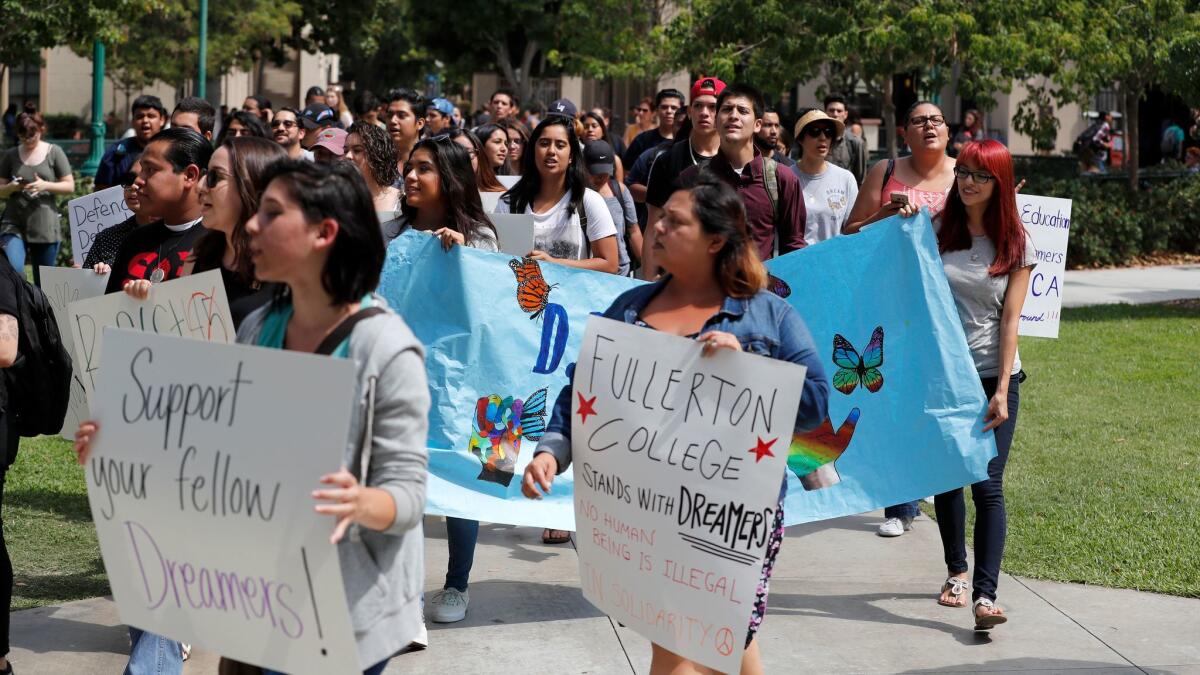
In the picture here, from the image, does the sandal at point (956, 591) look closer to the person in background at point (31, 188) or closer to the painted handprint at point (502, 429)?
the painted handprint at point (502, 429)

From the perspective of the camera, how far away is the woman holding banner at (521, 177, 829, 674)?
13.8 ft

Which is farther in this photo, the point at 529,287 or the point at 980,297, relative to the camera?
the point at 529,287

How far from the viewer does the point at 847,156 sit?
38.8 feet

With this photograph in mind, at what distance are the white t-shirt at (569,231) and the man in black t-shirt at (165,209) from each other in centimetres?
215

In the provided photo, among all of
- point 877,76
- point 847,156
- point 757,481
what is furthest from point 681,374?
point 877,76

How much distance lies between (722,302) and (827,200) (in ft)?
14.9

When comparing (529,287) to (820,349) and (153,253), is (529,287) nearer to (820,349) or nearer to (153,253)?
(820,349)

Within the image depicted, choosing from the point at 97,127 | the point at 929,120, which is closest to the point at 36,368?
the point at 929,120

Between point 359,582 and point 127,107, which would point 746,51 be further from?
point 127,107

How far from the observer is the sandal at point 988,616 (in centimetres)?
579

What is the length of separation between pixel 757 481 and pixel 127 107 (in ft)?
168

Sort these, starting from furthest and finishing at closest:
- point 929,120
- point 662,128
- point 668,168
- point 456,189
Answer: point 662,128 → point 668,168 → point 929,120 → point 456,189

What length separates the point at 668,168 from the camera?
25.3 ft

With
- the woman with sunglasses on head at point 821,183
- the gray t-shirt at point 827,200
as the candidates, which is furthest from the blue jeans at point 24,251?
the gray t-shirt at point 827,200
